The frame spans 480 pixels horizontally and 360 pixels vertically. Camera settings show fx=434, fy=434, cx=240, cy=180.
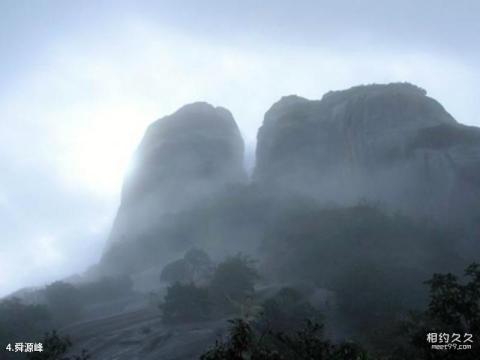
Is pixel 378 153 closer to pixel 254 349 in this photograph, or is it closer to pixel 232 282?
pixel 232 282

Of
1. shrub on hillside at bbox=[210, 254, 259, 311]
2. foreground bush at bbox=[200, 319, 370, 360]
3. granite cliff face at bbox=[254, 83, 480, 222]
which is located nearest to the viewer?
foreground bush at bbox=[200, 319, 370, 360]

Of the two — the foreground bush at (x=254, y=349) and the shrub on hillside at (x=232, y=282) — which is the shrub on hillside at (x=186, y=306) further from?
the foreground bush at (x=254, y=349)

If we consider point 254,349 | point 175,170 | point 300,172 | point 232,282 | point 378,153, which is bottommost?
point 232,282

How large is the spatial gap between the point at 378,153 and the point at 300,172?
17.1 m

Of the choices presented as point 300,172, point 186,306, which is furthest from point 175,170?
point 186,306

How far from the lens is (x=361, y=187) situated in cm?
7575

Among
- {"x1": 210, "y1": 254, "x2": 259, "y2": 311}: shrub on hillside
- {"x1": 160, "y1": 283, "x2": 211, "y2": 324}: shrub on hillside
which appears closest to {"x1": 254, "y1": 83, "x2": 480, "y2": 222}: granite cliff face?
{"x1": 210, "y1": 254, "x2": 259, "y2": 311}: shrub on hillside

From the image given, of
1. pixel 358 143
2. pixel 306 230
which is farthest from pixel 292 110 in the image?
pixel 306 230

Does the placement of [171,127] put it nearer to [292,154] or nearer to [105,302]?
[292,154]

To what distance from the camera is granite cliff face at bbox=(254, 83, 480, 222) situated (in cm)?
6272

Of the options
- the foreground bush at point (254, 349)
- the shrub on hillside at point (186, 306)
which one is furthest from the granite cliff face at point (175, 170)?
the foreground bush at point (254, 349)

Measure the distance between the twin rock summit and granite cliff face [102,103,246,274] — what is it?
0.32m

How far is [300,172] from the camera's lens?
87062 mm

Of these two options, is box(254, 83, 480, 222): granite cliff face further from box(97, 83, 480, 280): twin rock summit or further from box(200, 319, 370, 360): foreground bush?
box(200, 319, 370, 360): foreground bush
